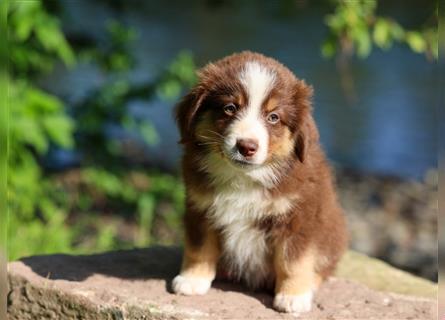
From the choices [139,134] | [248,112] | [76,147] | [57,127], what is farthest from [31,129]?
[139,134]

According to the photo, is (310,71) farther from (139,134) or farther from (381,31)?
(381,31)

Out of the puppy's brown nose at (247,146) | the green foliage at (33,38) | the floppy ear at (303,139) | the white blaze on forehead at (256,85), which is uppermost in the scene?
the green foliage at (33,38)

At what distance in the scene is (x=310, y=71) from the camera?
16.3 m

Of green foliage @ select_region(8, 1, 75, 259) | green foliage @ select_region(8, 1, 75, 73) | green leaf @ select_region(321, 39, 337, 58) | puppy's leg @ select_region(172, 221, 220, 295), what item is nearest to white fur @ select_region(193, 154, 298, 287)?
puppy's leg @ select_region(172, 221, 220, 295)

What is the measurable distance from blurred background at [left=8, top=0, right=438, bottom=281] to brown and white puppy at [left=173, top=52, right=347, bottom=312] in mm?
2337

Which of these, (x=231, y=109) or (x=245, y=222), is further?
(x=245, y=222)

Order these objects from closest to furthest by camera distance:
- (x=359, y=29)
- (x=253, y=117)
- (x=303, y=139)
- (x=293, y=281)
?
1. (x=253, y=117)
2. (x=303, y=139)
3. (x=293, y=281)
4. (x=359, y=29)

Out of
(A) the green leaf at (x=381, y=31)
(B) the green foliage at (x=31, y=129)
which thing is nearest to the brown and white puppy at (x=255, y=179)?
(A) the green leaf at (x=381, y=31)

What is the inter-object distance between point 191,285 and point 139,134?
22.6 feet

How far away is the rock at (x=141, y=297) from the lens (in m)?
4.18

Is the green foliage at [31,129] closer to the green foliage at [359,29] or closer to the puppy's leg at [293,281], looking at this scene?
the green foliage at [359,29]

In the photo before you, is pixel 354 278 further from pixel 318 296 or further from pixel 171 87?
pixel 171 87

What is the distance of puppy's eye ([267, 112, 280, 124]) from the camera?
160 inches

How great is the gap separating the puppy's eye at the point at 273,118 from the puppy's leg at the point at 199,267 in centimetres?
77
